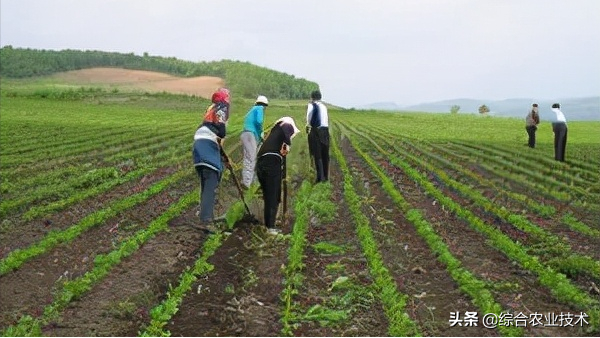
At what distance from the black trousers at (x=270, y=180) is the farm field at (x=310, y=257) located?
0.39 m

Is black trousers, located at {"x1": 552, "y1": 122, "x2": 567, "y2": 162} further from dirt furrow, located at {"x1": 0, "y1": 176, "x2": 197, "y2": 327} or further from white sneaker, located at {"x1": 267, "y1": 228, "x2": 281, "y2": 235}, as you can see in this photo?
dirt furrow, located at {"x1": 0, "y1": 176, "x2": 197, "y2": 327}

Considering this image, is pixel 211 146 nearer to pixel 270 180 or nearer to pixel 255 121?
pixel 270 180

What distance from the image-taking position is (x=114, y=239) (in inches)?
312

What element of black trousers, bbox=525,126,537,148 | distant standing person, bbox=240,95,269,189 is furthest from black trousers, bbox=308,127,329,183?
black trousers, bbox=525,126,537,148

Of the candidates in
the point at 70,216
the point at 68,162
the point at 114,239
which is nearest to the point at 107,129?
the point at 68,162

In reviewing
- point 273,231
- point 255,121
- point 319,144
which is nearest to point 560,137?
point 319,144

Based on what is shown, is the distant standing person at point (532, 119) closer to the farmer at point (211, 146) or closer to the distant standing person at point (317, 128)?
the distant standing person at point (317, 128)

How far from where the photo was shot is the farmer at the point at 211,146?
7.83 metres

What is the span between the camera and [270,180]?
800 centimetres

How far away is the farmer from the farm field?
2.19 ft

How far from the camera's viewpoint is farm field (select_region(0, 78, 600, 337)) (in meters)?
5.20

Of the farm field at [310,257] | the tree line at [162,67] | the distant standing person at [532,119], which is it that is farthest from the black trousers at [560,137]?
the tree line at [162,67]

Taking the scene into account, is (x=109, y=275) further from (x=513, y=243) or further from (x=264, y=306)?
(x=513, y=243)

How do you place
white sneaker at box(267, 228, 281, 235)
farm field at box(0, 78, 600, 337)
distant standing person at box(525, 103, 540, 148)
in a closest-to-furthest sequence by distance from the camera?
1. farm field at box(0, 78, 600, 337)
2. white sneaker at box(267, 228, 281, 235)
3. distant standing person at box(525, 103, 540, 148)
